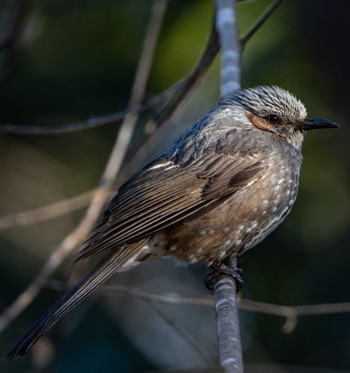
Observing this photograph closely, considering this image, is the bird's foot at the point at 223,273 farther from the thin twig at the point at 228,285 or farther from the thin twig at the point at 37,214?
the thin twig at the point at 37,214

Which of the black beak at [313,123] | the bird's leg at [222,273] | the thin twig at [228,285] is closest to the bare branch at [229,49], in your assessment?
the thin twig at [228,285]

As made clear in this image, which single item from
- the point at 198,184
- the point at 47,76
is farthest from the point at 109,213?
the point at 47,76

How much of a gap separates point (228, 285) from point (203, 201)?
0.67m

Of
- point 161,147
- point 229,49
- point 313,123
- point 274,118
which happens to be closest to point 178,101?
point 229,49

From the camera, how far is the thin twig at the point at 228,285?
3.86m

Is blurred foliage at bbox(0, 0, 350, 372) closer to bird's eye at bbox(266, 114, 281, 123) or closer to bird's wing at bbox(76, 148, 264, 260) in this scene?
bird's eye at bbox(266, 114, 281, 123)

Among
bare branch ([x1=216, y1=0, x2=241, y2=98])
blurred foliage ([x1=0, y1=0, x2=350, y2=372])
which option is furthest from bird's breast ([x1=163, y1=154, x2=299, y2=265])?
blurred foliage ([x1=0, y1=0, x2=350, y2=372])

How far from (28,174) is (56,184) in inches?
11.5

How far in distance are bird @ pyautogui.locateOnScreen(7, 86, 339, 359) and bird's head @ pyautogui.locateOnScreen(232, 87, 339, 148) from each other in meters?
0.06

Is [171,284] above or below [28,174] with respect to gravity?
below

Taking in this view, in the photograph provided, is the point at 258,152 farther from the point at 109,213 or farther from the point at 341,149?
the point at 341,149

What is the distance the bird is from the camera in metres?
5.27

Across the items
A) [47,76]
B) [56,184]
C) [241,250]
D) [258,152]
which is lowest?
[241,250]

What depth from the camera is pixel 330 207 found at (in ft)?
25.5
